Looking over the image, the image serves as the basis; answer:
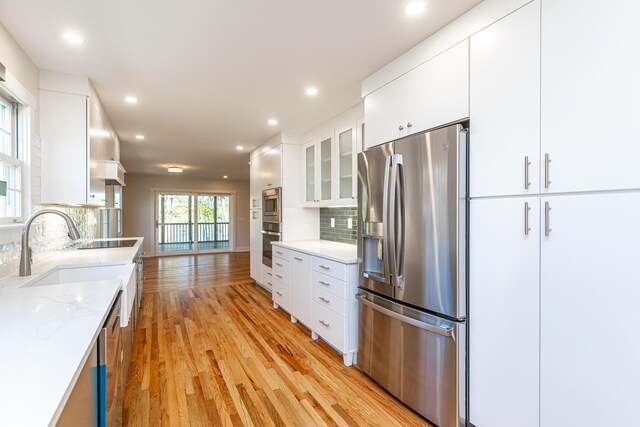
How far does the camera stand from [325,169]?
12.2ft

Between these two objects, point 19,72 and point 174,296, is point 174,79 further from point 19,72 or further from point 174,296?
point 174,296

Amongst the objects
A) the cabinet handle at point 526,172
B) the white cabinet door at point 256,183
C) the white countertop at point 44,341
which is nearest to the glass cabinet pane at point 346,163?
the cabinet handle at point 526,172

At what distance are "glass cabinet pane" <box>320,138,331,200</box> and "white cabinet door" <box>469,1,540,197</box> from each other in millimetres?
2061

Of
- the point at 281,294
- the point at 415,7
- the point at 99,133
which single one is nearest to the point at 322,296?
the point at 281,294

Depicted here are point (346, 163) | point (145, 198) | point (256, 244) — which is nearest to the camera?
point (346, 163)

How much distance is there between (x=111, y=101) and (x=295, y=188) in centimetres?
227

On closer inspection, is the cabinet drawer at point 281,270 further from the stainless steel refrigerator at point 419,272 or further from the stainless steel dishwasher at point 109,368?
the stainless steel dishwasher at point 109,368

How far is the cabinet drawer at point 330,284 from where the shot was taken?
2590 millimetres

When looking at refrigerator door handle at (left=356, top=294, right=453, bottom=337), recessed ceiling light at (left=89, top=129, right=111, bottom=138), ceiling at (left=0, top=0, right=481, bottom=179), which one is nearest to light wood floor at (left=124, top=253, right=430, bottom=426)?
refrigerator door handle at (left=356, top=294, right=453, bottom=337)

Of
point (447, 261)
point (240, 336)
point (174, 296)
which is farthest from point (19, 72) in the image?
point (174, 296)

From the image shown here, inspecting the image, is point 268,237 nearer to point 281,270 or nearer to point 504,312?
point 281,270

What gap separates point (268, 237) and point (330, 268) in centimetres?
207

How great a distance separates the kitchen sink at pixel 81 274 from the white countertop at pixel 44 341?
0.40 meters

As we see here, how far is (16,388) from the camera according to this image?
0.64 m
